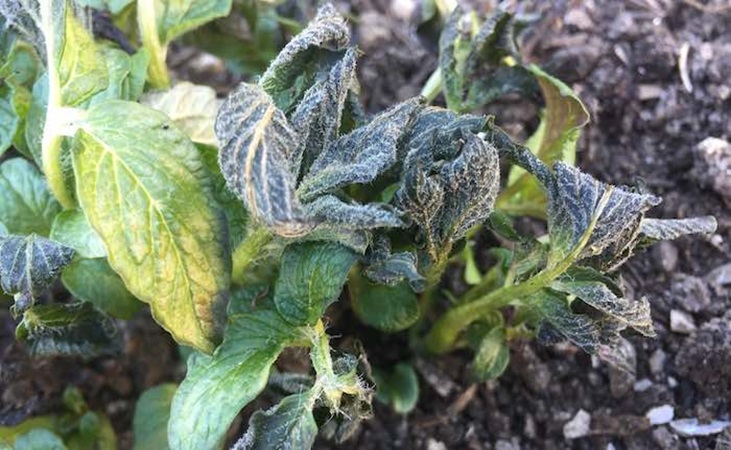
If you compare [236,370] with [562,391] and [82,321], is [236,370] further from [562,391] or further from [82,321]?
[562,391]

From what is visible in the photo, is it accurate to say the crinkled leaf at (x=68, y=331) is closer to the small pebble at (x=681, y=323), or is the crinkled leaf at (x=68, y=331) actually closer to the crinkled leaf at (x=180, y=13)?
the crinkled leaf at (x=180, y=13)

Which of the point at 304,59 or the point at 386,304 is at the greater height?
the point at 304,59

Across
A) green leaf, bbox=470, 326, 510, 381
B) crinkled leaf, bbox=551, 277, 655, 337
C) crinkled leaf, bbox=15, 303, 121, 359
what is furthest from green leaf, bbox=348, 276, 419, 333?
crinkled leaf, bbox=15, 303, 121, 359

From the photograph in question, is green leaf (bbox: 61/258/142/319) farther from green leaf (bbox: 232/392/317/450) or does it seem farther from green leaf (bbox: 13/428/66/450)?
green leaf (bbox: 232/392/317/450)

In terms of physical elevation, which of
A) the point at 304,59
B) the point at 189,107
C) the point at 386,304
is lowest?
the point at 386,304

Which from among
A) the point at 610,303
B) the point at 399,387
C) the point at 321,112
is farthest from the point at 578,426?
the point at 321,112

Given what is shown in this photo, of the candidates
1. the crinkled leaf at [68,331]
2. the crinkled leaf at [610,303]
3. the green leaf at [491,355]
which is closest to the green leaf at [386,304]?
the green leaf at [491,355]

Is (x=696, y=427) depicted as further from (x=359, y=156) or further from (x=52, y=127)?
(x=52, y=127)
